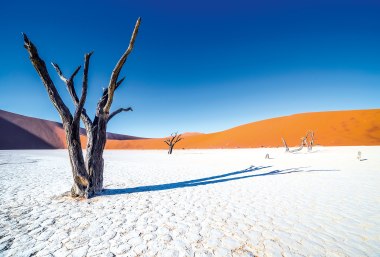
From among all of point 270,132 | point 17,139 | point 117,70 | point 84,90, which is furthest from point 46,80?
point 17,139

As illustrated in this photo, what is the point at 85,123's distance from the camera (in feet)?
20.6

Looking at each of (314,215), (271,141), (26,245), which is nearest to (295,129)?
(271,141)

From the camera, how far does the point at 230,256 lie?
2891 millimetres

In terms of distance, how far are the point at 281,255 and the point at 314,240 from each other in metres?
0.88

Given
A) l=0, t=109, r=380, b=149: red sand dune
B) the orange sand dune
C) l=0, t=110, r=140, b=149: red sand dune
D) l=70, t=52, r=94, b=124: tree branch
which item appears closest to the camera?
l=70, t=52, r=94, b=124: tree branch

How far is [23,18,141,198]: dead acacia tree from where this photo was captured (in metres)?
5.45

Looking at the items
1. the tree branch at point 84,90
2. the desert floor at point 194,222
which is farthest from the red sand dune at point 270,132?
the tree branch at point 84,90

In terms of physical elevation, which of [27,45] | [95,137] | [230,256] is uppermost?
[27,45]

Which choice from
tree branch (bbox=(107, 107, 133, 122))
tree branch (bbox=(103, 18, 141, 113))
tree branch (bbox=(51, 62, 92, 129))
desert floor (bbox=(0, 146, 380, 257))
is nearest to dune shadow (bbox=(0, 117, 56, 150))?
tree branch (bbox=(51, 62, 92, 129))

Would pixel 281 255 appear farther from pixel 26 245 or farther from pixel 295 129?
pixel 295 129

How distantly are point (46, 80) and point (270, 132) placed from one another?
57.5 meters

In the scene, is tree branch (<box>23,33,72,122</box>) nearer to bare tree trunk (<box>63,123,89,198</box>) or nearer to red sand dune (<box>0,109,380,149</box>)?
bare tree trunk (<box>63,123,89,198</box>)

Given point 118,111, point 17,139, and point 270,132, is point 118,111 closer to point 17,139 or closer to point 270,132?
point 270,132

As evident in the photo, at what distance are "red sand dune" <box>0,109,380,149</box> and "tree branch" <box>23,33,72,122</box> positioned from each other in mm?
45651
